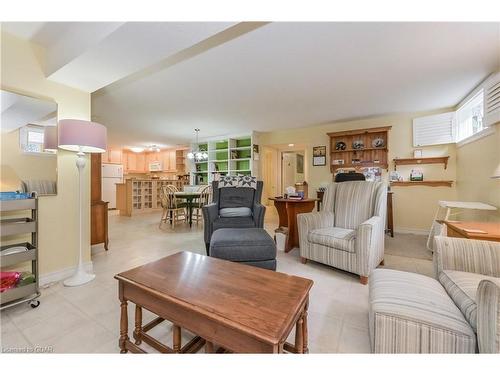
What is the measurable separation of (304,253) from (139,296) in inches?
69.3

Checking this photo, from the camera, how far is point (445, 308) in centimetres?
100

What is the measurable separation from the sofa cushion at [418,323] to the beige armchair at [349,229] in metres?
0.79

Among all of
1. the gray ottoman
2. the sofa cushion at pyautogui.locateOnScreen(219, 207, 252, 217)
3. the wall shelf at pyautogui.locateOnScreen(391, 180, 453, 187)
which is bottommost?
the gray ottoman

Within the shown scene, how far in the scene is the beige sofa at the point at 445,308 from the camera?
81 cm

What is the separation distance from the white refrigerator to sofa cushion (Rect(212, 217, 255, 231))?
6281 millimetres

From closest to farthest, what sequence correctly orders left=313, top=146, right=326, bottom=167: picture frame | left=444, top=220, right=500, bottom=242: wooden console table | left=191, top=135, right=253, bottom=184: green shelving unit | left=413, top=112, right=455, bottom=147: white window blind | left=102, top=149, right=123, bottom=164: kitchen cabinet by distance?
1. left=444, top=220, right=500, bottom=242: wooden console table
2. left=413, top=112, right=455, bottom=147: white window blind
3. left=313, top=146, right=326, bottom=167: picture frame
4. left=191, top=135, right=253, bottom=184: green shelving unit
5. left=102, top=149, right=123, bottom=164: kitchen cabinet

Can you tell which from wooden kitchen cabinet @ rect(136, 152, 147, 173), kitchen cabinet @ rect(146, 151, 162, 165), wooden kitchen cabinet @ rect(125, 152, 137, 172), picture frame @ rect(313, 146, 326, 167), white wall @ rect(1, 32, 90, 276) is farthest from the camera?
wooden kitchen cabinet @ rect(136, 152, 147, 173)

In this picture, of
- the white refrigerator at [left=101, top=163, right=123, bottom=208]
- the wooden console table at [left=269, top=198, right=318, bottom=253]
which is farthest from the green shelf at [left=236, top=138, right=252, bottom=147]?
the white refrigerator at [left=101, top=163, right=123, bottom=208]

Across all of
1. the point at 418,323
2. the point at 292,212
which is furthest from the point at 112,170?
the point at 418,323

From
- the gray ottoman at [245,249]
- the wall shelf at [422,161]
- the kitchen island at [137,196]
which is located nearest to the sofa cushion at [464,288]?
the gray ottoman at [245,249]

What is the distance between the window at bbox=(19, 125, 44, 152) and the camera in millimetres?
1818

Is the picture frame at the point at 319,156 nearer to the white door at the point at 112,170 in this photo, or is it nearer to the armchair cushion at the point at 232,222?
the armchair cushion at the point at 232,222

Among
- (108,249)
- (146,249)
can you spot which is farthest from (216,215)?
(108,249)

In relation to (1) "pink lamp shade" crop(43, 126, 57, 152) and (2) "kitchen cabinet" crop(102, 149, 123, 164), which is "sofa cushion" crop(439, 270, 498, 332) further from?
(2) "kitchen cabinet" crop(102, 149, 123, 164)
